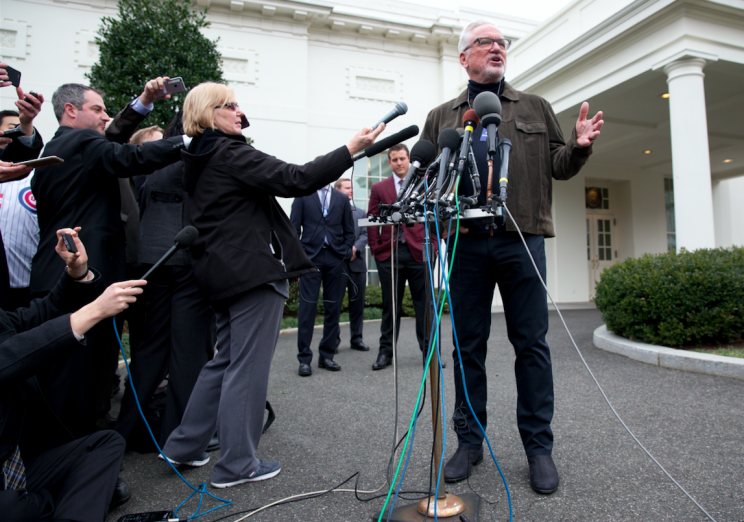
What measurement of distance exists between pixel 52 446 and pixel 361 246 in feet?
16.4

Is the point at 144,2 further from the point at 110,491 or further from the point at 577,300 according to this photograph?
the point at 577,300

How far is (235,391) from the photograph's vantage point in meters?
2.42

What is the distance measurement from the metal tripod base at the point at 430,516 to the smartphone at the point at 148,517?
2.91ft

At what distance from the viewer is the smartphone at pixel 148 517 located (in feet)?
6.61

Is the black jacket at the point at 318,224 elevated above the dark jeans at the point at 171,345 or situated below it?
above

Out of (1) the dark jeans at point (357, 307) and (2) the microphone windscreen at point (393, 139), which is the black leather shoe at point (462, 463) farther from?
(1) the dark jeans at point (357, 307)

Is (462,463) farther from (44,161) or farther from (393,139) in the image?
(44,161)

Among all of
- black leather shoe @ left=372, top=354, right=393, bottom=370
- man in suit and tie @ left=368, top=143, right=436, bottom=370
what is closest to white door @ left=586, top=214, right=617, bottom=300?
man in suit and tie @ left=368, top=143, right=436, bottom=370

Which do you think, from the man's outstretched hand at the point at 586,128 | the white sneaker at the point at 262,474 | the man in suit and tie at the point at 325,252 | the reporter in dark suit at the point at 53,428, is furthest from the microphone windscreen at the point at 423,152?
the man in suit and tie at the point at 325,252

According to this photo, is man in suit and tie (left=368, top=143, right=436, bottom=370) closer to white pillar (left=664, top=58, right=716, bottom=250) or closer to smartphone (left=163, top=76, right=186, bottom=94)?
smartphone (left=163, top=76, right=186, bottom=94)

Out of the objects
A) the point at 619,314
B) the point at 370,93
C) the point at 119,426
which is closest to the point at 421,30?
the point at 370,93

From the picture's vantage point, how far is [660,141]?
12.8 meters

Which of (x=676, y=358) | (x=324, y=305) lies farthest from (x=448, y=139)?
(x=676, y=358)

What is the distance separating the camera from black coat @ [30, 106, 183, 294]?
2643mm
